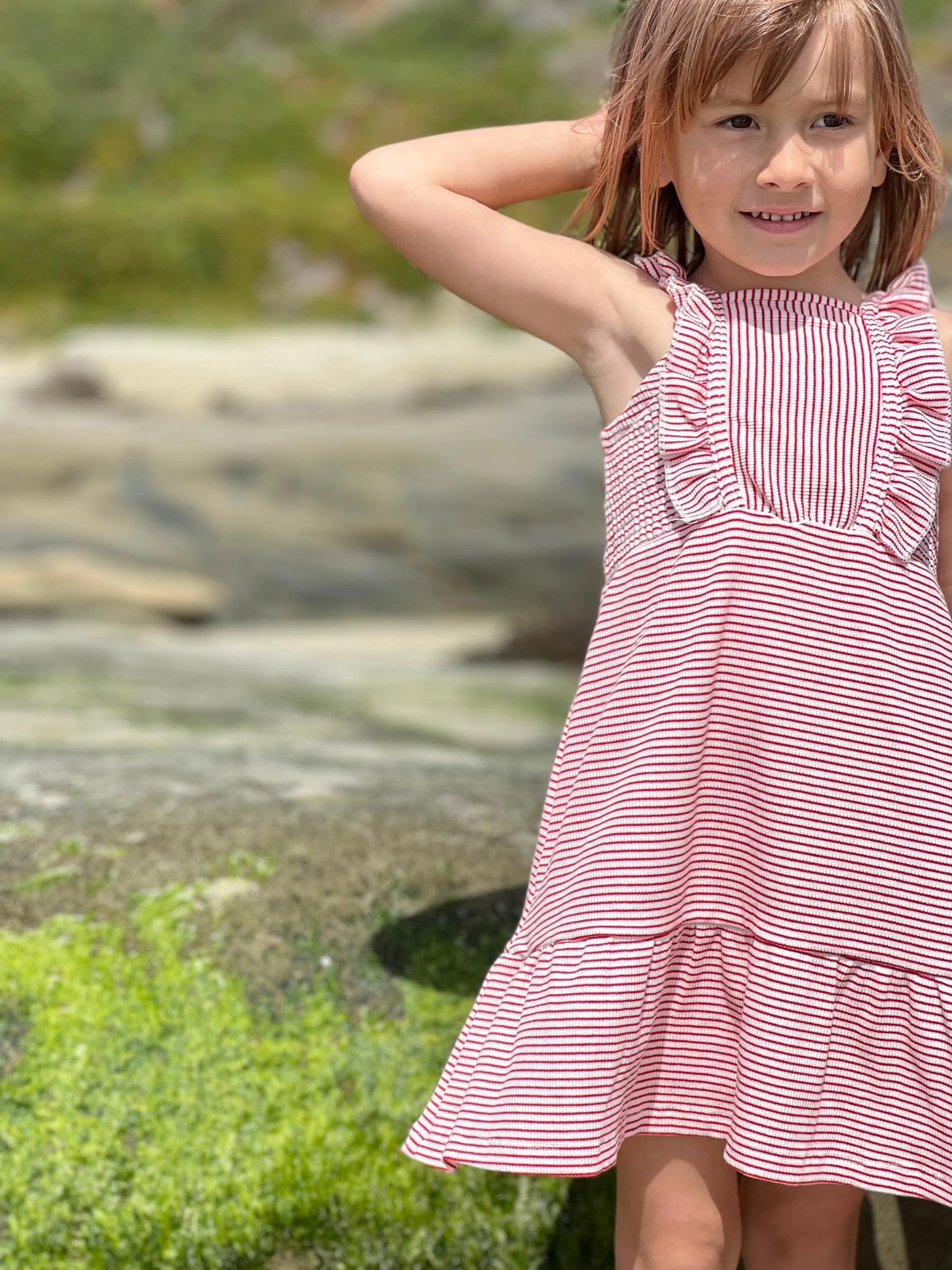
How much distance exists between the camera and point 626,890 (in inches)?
67.0

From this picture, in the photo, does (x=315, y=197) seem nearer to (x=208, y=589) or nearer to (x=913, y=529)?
(x=208, y=589)

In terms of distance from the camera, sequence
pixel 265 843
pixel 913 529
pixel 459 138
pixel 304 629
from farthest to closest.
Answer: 1. pixel 304 629
2. pixel 265 843
3. pixel 459 138
4. pixel 913 529

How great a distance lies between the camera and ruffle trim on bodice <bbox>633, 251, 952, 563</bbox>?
5.88ft

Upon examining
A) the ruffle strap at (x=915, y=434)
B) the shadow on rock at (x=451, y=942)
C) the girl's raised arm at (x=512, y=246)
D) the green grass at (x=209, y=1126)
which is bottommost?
the green grass at (x=209, y=1126)

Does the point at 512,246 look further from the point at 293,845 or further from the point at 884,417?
the point at 293,845

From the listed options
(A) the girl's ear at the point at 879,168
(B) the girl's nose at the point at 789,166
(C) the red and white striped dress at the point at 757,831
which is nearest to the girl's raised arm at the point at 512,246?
(C) the red and white striped dress at the point at 757,831

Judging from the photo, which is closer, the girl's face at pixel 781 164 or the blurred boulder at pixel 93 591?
the girl's face at pixel 781 164

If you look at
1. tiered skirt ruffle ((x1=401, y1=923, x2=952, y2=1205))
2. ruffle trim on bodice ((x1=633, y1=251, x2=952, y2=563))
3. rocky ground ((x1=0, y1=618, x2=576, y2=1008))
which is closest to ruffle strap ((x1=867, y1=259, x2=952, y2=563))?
ruffle trim on bodice ((x1=633, y1=251, x2=952, y2=563))

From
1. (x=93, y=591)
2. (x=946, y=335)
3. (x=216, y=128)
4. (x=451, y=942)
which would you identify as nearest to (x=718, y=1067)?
(x=451, y=942)

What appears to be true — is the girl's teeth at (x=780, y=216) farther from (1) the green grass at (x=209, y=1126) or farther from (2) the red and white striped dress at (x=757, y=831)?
(1) the green grass at (x=209, y=1126)

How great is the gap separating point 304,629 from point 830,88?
8604 mm

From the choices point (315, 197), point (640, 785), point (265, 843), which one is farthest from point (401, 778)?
point (315, 197)

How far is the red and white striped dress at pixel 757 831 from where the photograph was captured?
1.68 meters

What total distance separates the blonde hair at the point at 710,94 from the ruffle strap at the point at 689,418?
0.16 meters
